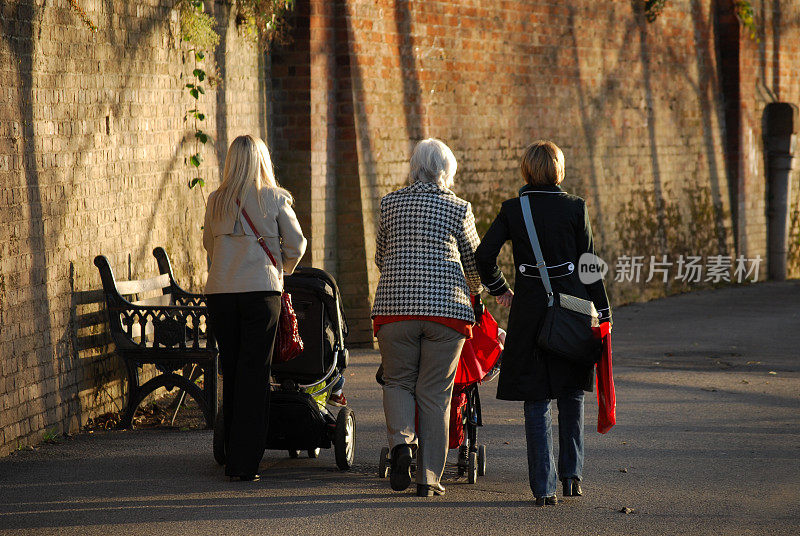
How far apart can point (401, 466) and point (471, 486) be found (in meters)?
0.57

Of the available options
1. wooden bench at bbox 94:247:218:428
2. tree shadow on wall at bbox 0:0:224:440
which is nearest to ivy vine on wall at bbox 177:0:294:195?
tree shadow on wall at bbox 0:0:224:440

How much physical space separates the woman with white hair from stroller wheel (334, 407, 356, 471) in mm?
479

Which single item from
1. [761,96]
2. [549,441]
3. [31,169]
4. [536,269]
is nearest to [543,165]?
[536,269]

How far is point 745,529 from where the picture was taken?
5.32 metres

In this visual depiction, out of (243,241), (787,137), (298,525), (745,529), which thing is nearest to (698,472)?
(745,529)

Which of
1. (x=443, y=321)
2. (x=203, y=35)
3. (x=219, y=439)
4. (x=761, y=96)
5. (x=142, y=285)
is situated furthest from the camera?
(x=761, y=96)

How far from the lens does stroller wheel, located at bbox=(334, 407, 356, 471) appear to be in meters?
6.23

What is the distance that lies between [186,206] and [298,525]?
4.65 meters

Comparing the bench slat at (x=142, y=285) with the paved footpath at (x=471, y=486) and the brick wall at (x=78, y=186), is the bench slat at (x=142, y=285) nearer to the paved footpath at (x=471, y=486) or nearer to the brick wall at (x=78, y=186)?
the brick wall at (x=78, y=186)

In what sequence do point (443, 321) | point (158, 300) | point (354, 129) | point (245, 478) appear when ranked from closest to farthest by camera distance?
point (443, 321), point (245, 478), point (158, 300), point (354, 129)

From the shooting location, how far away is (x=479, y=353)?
19.7ft

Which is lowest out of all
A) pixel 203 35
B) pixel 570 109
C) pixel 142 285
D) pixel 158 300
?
pixel 158 300

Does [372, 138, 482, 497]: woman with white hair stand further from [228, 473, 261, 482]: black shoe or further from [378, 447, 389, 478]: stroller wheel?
[228, 473, 261, 482]: black shoe

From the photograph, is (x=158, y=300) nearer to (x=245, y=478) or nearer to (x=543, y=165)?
(x=245, y=478)
